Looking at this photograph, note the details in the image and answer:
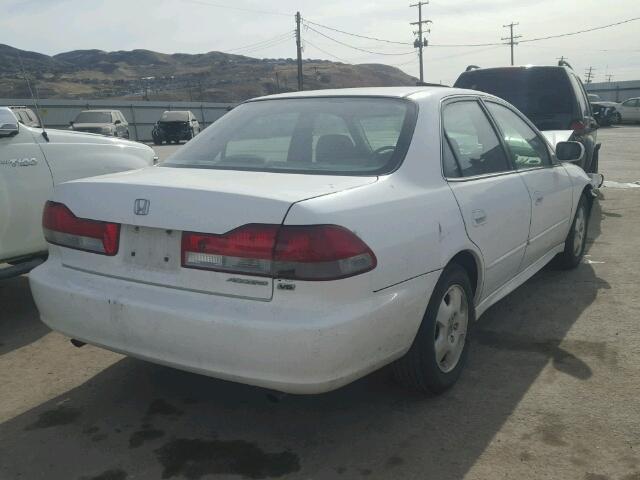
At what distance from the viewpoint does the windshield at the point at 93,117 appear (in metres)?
24.3

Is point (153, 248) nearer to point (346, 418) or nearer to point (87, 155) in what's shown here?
point (346, 418)

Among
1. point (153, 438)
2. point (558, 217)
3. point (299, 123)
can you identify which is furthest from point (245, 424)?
point (558, 217)

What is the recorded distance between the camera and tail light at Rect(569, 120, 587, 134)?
8.03m

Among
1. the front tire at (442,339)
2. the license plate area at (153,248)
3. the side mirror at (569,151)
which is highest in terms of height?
the side mirror at (569,151)

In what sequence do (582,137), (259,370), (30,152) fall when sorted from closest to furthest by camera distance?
→ (259,370) < (30,152) < (582,137)

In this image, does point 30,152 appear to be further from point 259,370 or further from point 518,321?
point 518,321

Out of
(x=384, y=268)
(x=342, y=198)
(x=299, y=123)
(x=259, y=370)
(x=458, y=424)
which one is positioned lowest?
(x=458, y=424)

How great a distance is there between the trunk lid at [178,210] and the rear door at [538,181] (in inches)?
68.4

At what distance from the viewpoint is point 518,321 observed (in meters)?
4.41

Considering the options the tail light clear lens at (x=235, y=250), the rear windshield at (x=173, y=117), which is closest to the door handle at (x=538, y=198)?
the tail light clear lens at (x=235, y=250)

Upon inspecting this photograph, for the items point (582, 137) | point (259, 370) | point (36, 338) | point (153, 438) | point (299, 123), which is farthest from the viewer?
point (582, 137)

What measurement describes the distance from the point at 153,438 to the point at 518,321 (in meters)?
2.61

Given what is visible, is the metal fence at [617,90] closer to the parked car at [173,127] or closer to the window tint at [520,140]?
the parked car at [173,127]

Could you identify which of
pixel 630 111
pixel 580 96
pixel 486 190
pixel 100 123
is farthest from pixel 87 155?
pixel 630 111
